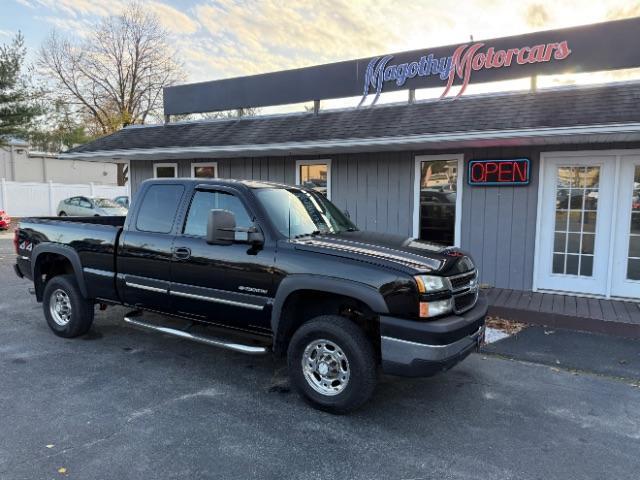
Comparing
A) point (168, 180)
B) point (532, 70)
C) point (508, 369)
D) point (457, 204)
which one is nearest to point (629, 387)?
point (508, 369)

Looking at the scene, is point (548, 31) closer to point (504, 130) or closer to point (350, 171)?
point (504, 130)

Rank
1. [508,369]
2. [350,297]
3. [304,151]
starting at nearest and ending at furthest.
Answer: [350,297]
[508,369]
[304,151]

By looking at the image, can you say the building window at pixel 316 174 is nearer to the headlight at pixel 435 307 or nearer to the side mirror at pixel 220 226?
the side mirror at pixel 220 226

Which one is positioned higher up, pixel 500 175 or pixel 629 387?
pixel 500 175

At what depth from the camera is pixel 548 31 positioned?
7.79m

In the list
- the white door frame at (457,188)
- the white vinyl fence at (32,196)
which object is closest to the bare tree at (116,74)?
the white vinyl fence at (32,196)

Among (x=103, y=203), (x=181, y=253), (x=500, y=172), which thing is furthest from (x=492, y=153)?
(x=103, y=203)

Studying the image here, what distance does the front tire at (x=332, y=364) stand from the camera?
11.6 feet

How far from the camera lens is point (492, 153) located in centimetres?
786

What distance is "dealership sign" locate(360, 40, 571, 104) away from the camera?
25.7ft

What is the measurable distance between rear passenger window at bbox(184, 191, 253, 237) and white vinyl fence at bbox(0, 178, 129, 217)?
19.2 metres

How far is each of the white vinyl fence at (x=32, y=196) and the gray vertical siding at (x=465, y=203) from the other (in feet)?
52.3

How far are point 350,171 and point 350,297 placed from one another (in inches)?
232

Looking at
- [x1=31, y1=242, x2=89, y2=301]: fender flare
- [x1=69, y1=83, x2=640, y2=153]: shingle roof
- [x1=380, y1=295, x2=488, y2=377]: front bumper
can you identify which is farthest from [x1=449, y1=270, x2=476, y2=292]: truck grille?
[x1=31, y1=242, x2=89, y2=301]: fender flare
